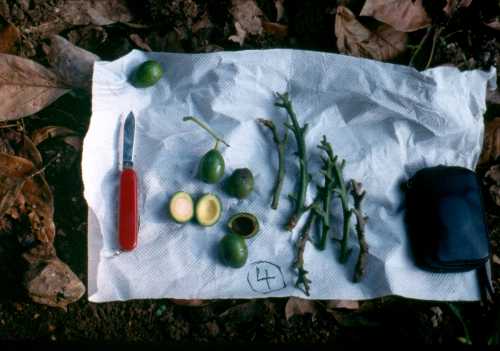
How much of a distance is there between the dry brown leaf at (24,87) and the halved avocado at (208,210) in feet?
2.50

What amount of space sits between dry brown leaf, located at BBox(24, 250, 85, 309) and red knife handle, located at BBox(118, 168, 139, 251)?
0.27m

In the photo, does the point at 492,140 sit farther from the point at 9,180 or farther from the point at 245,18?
the point at 9,180

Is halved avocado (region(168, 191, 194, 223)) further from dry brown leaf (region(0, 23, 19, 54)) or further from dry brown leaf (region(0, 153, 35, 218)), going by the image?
dry brown leaf (region(0, 23, 19, 54))

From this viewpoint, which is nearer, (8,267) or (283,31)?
(8,267)

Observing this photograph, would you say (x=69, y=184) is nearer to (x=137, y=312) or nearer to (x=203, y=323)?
(x=137, y=312)

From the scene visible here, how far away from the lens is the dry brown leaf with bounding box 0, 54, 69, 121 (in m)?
2.02

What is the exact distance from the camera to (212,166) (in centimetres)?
194

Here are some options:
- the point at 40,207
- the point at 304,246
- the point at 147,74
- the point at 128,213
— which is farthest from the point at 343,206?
the point at 40,207

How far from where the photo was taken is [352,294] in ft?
Result: 6.64

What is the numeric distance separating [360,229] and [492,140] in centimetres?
74

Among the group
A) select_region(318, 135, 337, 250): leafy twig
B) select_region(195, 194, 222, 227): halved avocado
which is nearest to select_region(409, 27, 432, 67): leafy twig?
select_region(318, 135, 337, 250): leafy twig

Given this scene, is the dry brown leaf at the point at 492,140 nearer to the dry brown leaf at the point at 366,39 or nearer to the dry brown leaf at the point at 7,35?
the dry brown leaf at the point at 366,39

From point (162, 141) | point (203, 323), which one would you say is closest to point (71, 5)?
point (162, 141)

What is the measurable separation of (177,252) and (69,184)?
0.56 m
